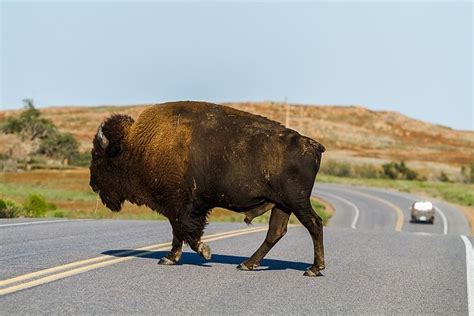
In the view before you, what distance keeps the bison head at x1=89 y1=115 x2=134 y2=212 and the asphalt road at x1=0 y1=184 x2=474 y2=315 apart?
0.76m

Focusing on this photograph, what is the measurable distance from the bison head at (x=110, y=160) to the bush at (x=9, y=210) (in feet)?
30.3

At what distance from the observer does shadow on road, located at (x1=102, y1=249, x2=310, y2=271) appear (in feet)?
34.3

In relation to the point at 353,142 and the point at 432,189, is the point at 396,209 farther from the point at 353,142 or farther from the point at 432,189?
the point at 353,142

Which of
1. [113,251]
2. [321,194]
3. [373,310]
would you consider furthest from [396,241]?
[321,194]

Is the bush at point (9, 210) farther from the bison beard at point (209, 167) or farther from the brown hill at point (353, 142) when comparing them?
the brown hill at point (353, 142)

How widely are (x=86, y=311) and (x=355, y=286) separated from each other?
3.27 metres

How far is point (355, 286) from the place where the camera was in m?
8.78

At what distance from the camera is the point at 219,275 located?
9227 millimetres

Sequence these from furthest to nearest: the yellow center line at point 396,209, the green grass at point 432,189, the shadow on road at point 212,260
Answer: the green grass at point 432,189
the yellow center line at point 396,209
the shadow on road at point 212,260

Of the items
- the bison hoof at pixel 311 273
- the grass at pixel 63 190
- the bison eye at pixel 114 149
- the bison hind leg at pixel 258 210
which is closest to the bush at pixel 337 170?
the grass at pixel 63 190

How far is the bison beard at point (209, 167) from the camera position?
980 centimetres

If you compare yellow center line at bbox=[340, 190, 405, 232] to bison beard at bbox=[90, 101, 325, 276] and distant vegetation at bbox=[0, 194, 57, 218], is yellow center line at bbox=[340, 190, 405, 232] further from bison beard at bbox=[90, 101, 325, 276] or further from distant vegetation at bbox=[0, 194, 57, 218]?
bison beard at bbox=[90, 101, 325, 276]

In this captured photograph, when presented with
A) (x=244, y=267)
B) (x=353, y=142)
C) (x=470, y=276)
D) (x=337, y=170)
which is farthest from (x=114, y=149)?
(x=353, y=142)

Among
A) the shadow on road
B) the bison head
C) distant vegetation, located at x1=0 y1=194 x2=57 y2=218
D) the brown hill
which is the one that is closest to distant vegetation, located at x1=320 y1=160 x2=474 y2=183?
the brown hill
